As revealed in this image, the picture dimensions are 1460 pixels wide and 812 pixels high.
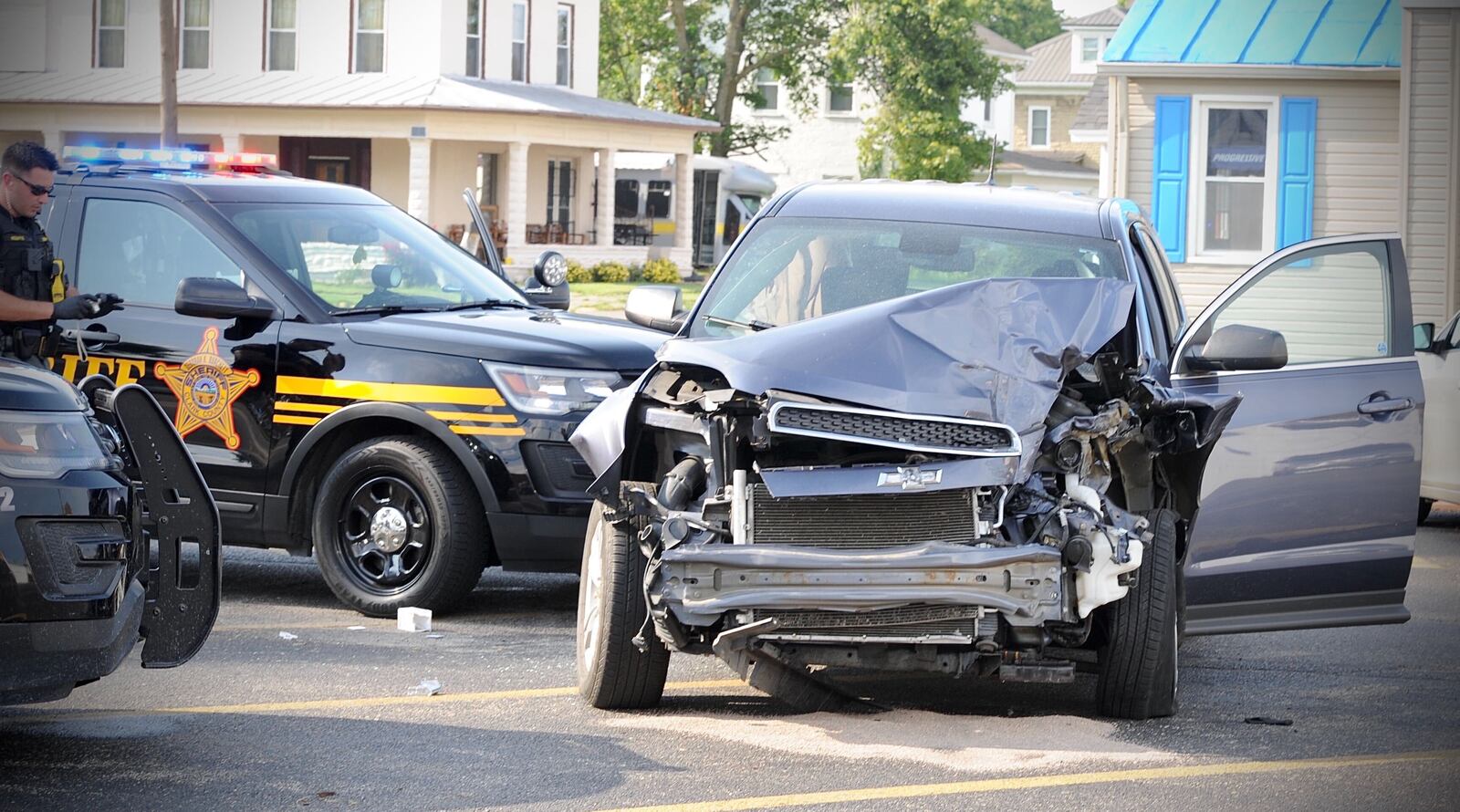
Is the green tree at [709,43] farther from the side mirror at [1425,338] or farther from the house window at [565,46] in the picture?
the side mirror at [1425,338]

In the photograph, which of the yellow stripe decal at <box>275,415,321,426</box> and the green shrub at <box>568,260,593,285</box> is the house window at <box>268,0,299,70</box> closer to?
the green shrub at <box>568,260,593,285</box>

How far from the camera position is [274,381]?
815cm

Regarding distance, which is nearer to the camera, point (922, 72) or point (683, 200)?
point (683, 200)

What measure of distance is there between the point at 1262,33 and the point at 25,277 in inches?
665

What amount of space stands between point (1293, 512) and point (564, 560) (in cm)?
289

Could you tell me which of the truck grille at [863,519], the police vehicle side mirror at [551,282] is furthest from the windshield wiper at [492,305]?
the truck grille at [863,519]

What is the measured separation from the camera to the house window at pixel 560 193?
141 feet

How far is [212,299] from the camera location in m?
7.89

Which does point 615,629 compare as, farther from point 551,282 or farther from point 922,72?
point 922,72

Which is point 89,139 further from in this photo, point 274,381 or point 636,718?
point 636,718

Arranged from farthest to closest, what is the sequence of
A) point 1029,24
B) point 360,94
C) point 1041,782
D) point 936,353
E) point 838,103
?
point 1029,24, point 838,103, point 360,94, point 936,353, point 1041,782

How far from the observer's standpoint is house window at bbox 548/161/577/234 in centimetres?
4291

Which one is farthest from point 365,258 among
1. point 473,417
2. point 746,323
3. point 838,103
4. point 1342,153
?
point 838,103

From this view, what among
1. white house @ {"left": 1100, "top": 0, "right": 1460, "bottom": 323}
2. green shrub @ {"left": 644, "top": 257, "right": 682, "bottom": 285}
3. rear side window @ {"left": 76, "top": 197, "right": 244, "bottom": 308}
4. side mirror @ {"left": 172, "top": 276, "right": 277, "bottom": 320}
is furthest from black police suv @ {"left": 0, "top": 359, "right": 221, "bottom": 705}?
green shrub @ {"left": 644, "top": 257, "right": 682, "bottom": 285}
